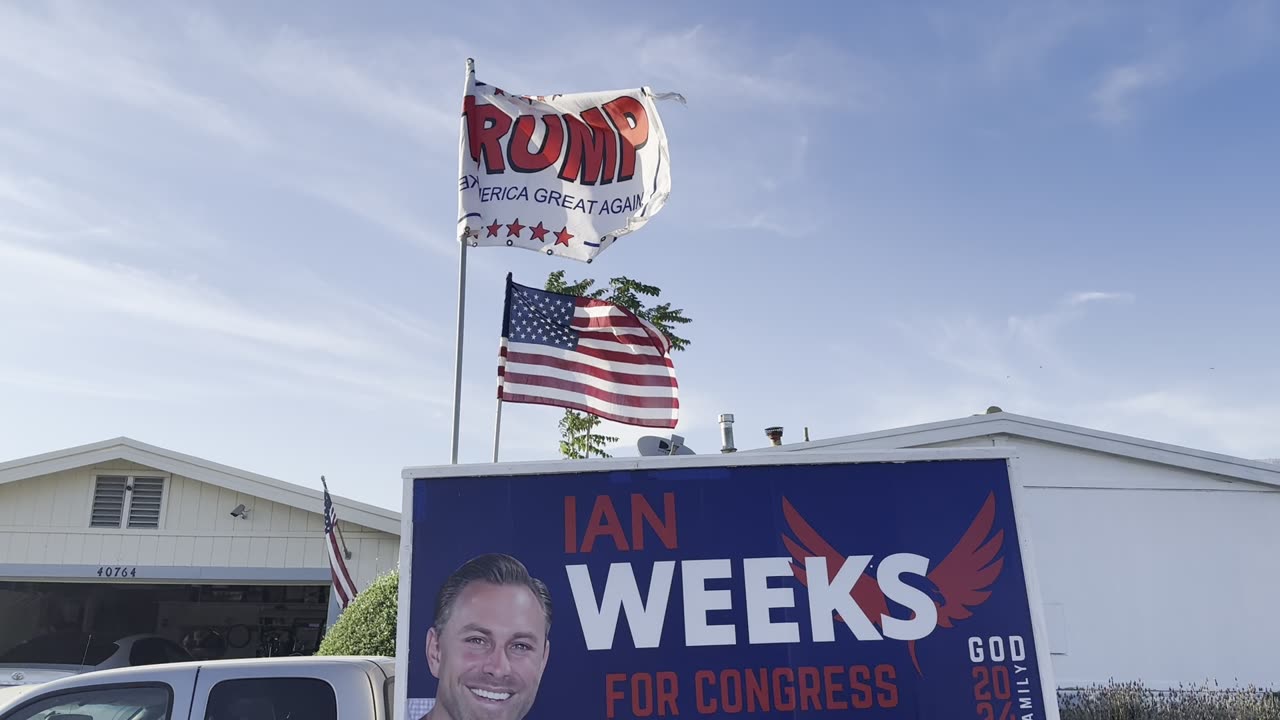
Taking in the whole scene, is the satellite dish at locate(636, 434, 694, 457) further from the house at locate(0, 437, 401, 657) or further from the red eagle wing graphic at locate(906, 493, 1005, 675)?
the house at locate(0, 437, 401, 657)

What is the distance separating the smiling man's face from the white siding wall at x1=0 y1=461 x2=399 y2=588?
33.8 ft

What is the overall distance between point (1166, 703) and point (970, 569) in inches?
283

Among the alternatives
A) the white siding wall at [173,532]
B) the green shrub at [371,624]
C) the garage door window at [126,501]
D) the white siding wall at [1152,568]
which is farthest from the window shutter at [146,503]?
the white siding wall at [1152,568]

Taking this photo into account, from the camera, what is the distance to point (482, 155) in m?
10.0

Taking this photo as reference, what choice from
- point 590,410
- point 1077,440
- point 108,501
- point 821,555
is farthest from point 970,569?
point 108,501

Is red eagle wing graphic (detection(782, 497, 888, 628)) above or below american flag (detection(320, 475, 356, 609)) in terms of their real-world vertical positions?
below

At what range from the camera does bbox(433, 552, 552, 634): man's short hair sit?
5477 mm

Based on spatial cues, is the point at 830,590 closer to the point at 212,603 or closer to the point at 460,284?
the point at 460,284

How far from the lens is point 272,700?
5.85 metres

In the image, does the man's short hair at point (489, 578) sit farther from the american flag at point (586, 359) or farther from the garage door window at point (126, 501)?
the garage door window at point (126, 501)

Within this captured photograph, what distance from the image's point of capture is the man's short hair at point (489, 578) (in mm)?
5477

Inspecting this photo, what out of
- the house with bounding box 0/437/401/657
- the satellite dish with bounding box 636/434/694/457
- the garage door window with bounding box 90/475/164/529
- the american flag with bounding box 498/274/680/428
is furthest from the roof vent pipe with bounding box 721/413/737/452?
the garage door window with bounding box 90/475/164/529

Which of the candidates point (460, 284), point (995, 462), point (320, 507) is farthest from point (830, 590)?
point (320, 507)

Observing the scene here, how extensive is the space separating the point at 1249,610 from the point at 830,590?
29.5 feet
